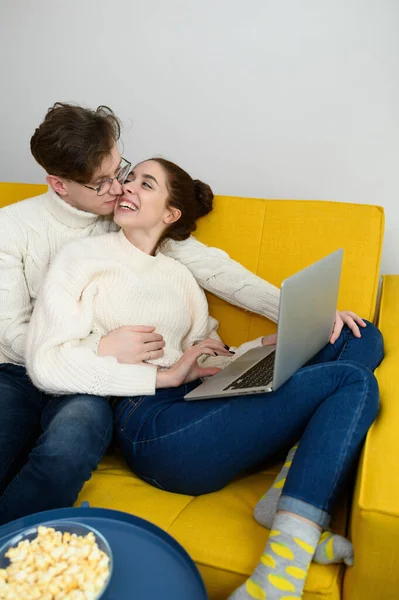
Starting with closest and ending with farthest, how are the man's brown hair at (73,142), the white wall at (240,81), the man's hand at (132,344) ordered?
the man's hand at (132,344)
the man's brown hair at (73,142)
the white wall at (240,81)

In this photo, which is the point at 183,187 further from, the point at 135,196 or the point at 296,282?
the point at 296,282

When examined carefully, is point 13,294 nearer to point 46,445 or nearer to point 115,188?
point 115,188

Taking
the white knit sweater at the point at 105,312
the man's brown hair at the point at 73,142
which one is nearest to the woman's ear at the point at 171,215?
the white knit sweater at the point at 105,312

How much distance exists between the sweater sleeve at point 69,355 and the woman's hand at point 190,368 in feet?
0.13

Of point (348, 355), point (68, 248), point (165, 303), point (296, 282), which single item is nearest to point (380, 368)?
point (348, 355)

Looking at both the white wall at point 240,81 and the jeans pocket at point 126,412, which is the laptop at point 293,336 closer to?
the jeans pocket at point 126,412

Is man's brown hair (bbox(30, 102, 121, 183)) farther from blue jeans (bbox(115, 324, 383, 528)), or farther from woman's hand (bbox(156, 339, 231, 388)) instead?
blue jeans (bbox(115, 324, 383, 528))

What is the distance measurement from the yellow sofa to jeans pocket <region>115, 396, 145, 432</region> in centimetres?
13

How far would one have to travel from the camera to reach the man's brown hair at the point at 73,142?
159 cm

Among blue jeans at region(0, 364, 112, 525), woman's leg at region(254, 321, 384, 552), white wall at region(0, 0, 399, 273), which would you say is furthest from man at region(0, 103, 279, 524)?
white wall at region(0, 0, 399, 273)

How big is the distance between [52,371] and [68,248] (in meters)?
0.39

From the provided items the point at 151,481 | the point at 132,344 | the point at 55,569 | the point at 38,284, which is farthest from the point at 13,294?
the point at 55,569

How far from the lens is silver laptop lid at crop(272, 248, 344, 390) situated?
3.60 ft

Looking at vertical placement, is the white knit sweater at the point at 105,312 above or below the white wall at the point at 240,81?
below
